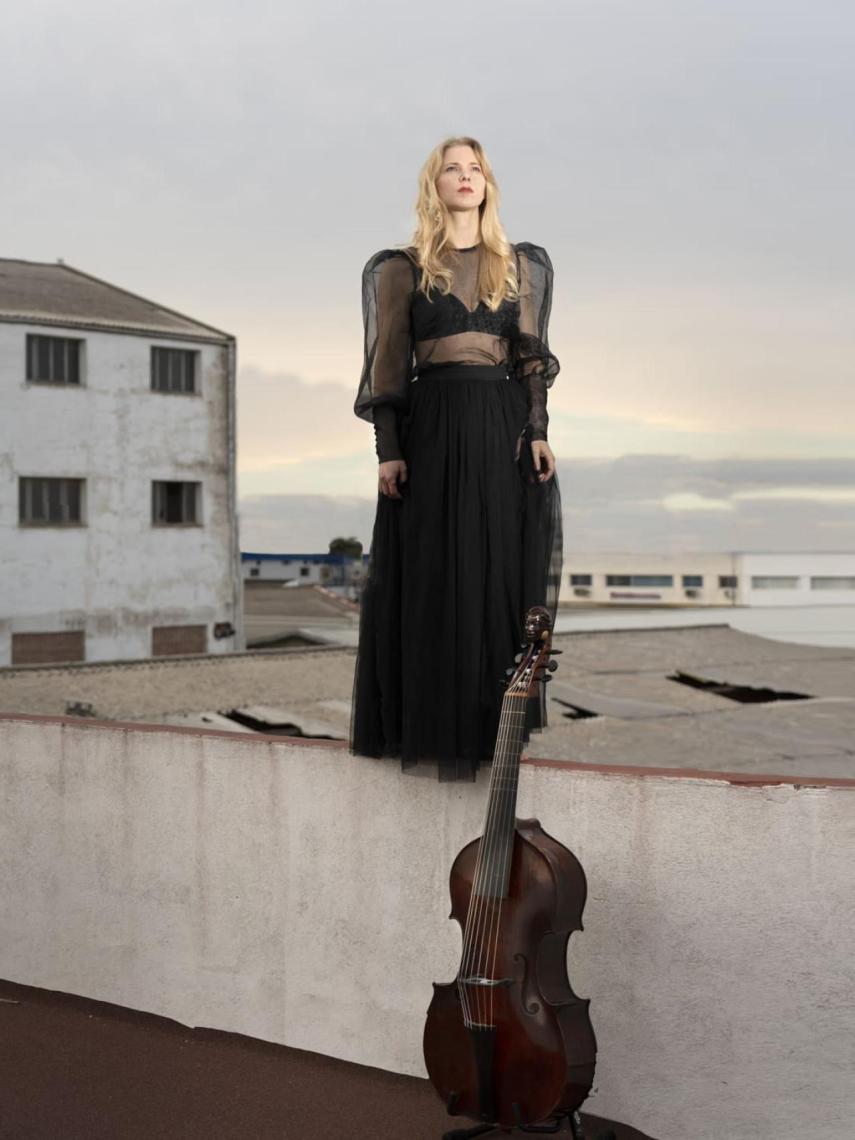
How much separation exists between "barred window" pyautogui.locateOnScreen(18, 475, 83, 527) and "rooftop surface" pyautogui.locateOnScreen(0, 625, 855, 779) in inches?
177

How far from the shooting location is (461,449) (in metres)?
3.64

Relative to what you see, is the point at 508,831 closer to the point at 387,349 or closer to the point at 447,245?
the point at 387,349

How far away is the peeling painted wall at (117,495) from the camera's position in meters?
30.5

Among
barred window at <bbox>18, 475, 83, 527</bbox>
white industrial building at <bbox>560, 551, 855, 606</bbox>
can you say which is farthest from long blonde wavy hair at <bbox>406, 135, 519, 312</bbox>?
white industrial building at <bbox>560, 551, 855, 606</bbox>

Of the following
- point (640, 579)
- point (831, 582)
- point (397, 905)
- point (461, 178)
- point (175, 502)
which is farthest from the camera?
point (640, 579)

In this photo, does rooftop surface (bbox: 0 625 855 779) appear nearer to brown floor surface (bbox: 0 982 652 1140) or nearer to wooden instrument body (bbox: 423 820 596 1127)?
brown floor surface (bbox: 0 982 652 1140)

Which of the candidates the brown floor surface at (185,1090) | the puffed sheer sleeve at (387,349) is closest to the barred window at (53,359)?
the brown floor surface at (185,1090)

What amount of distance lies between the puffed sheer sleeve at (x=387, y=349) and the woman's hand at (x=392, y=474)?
16 millimetres

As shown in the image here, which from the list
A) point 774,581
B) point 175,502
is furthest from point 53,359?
point 774,581

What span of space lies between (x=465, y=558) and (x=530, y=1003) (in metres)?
1.13

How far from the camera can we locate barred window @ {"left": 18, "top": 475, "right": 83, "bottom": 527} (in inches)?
1209

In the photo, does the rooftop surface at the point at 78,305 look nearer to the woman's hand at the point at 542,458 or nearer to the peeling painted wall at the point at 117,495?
the peeling painted wall at the point at 117,495

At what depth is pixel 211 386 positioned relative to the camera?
106 feet

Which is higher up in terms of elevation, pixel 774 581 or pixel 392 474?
pixel 392 474
